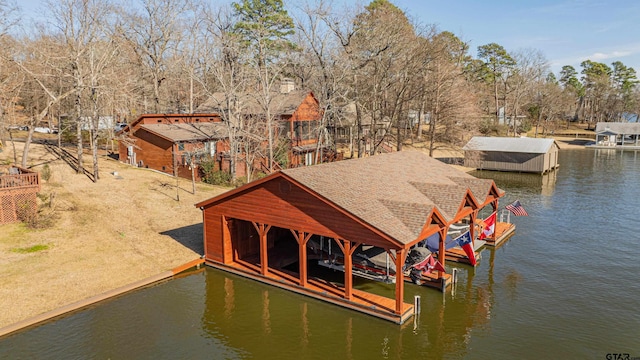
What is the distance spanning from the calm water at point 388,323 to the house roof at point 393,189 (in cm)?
389

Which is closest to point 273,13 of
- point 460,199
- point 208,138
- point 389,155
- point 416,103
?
point 416,103

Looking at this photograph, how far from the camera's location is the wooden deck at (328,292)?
17.0m

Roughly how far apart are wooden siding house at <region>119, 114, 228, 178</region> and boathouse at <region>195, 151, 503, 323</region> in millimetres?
15864

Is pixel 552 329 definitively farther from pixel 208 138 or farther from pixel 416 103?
pixel 416 103

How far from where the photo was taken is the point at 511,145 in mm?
56844

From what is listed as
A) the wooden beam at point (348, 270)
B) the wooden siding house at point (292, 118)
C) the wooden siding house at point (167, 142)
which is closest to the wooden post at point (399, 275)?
the wooden beam at point (348, 270)

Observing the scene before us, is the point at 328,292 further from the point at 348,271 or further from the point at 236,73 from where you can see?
the point at 236,73

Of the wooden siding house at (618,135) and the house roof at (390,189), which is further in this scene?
the wooden siding house at (618,135)

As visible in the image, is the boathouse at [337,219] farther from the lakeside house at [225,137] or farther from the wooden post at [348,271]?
the lakeside house at [225,137]

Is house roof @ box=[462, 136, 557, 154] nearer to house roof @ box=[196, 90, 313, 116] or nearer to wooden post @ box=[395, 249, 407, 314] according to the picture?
house roof @ box=[196, 90, 313, 116]

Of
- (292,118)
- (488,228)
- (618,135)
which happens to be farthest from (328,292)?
(618,135)

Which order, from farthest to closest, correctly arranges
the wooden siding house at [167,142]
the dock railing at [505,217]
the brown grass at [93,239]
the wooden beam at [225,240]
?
the wooden siding house at [167,142] → the dock railing at [505,217] → the wooden beam at [225,240] → the brown grass at [93,239]

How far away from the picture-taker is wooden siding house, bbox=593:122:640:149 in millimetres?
79750

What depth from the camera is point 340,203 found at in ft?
57.2
